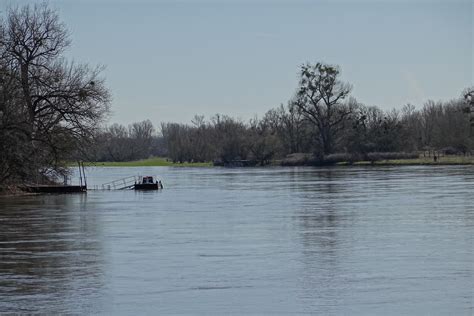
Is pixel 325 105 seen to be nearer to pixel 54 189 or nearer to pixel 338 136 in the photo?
pixel 338 136

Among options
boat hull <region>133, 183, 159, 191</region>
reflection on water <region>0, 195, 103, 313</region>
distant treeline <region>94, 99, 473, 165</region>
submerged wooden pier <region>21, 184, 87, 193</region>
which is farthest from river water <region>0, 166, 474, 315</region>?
distant treeline <region>94, 99, 473, 165</region>

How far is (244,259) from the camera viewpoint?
68.1 feet

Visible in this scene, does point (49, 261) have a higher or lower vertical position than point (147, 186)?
lower

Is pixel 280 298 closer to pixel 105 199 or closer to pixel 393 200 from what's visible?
pixel 393 200

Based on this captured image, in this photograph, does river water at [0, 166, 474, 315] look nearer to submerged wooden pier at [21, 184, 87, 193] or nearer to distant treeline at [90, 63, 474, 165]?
submerged wooden pier at [21, 184, 87, 193]

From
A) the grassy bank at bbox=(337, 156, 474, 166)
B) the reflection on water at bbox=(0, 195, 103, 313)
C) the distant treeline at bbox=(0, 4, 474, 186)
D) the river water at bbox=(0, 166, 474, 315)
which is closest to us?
the river water at bbox=(0, 166, 474, 315)

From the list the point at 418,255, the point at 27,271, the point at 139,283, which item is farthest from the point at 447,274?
the point at 27,271

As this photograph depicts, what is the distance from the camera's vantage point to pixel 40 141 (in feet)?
180

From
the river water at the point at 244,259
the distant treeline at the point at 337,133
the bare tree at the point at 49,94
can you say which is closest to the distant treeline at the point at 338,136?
the distant treeline at the point at 337,133

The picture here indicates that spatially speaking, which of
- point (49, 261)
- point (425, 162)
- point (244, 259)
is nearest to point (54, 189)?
point (49, 261)

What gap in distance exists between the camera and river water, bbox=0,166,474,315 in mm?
15289

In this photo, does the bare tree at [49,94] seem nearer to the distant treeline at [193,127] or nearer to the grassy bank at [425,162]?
the distant treeline at [193,127]

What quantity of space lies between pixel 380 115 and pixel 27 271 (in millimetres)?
111372

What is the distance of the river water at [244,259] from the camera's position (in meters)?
15.3
